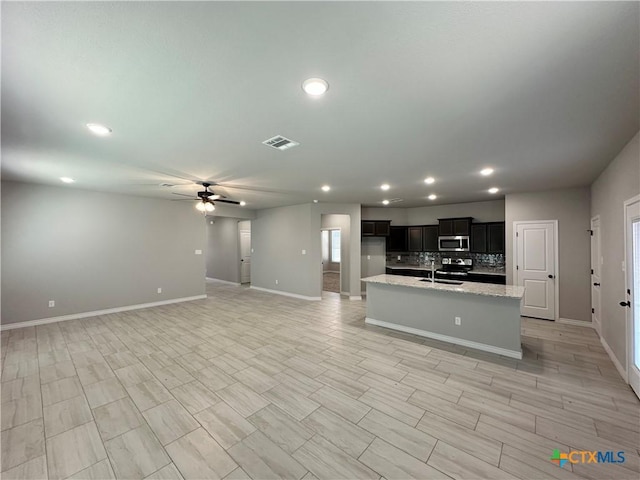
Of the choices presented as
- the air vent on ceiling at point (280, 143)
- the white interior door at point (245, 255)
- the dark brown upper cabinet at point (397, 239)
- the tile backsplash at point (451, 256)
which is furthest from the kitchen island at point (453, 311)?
the white interior door at point (245, 255)

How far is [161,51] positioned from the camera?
147 cm

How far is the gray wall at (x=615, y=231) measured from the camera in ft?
9.12

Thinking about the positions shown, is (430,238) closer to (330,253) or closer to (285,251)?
(285,251)

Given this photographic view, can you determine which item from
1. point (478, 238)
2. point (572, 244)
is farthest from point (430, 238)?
point (572, 244)

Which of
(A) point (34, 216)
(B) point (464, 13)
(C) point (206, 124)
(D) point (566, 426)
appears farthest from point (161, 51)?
(A) point (34, 216)

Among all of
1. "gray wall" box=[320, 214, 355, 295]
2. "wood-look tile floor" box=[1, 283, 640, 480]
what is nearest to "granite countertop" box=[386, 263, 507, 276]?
"gray wall" box=[320, 214, 355, 295]

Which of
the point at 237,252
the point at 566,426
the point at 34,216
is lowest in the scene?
the point at 566,426

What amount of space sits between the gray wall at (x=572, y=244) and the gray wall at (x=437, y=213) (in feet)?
4.01

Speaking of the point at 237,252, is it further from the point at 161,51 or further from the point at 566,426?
the point at 566,426

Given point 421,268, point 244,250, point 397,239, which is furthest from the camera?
point 244,250

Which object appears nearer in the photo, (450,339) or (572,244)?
(450,339)

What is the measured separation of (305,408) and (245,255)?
7.76 metres

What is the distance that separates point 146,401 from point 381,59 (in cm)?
361

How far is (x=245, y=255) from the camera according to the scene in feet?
31.6
